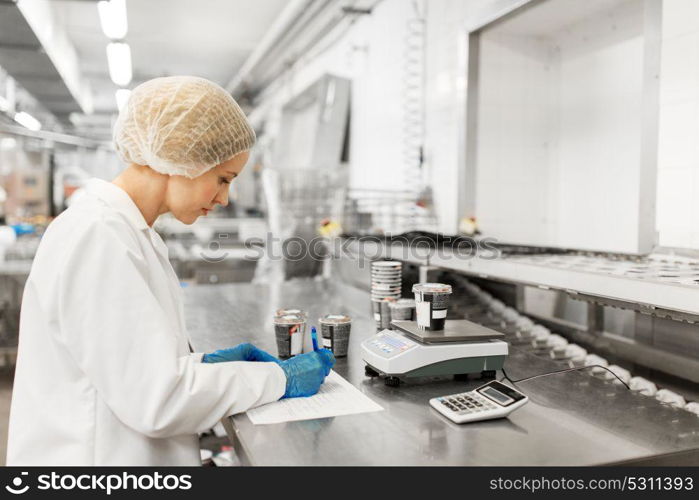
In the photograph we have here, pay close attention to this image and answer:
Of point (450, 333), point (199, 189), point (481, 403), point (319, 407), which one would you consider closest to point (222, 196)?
point (199, 189)

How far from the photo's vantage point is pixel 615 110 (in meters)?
3.17

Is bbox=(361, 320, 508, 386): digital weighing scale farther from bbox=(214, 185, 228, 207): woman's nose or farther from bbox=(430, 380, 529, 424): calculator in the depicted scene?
bbox=(214, 185, 228, 207): woman's nose

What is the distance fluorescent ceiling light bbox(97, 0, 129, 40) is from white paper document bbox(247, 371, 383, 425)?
4.35m

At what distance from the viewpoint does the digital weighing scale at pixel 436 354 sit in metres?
1.40

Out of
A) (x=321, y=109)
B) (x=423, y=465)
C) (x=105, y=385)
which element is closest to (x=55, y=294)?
(x=105, y=385)

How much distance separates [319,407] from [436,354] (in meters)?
0.33

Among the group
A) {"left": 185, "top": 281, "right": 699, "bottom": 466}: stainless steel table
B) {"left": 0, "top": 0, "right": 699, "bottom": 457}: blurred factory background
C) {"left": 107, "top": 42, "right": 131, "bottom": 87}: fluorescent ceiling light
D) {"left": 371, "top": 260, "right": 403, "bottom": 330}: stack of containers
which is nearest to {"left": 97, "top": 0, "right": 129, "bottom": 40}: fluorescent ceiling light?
{"left": 0, "top": 0, "right": 699, "bottom": 457}: blurred factory background

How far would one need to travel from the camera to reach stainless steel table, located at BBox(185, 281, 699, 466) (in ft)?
3.42

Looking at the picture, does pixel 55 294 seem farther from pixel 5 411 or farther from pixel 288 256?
pixel 288 256

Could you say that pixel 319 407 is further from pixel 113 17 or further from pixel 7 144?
pixel 7 144

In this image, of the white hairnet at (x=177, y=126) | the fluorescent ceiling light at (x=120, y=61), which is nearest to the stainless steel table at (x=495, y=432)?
the white hairnet at (x=177, y=126)

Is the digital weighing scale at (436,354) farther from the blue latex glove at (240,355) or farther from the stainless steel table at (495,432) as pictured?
the blue latex glove at (240,355)

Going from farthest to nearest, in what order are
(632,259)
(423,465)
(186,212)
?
(632,259)
(186,212)
(423,465)

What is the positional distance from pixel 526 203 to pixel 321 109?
9.53 feet
